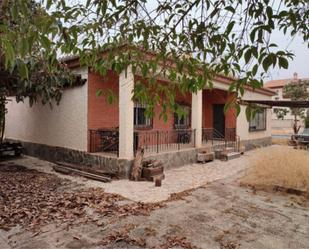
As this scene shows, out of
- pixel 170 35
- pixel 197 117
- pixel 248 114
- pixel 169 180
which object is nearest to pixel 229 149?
pixel 197 117

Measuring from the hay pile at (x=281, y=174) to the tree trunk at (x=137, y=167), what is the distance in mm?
2970

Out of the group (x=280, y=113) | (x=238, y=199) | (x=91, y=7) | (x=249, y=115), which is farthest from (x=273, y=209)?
(x=280, y=113)

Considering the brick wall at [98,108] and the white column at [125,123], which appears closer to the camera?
the white column at [125,123]

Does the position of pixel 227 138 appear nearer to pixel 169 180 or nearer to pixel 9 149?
pixel 169 180

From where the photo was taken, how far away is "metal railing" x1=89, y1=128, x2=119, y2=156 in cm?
907

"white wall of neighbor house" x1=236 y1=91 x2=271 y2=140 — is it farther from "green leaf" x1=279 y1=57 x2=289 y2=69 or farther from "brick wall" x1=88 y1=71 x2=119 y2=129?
"green leaf" x1=279 y1=57 x2=289 y2=69

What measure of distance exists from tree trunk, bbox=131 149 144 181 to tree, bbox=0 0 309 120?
553 cm

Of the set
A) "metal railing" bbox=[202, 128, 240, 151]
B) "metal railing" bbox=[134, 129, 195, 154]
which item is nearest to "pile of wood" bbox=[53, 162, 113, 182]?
"metal railing" bbox=[134, 129, 195, 154]

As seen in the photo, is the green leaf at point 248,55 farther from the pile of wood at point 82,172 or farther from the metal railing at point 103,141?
the metal railing at point 103,141

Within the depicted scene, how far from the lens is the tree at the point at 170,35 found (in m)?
1.85

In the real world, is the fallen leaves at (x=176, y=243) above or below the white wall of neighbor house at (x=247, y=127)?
below

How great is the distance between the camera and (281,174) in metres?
7.31

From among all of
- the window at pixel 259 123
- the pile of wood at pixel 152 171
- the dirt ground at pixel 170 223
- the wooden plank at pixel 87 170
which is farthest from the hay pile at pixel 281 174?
the window at pixel 259 123

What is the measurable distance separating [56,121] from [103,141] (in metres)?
2.50
